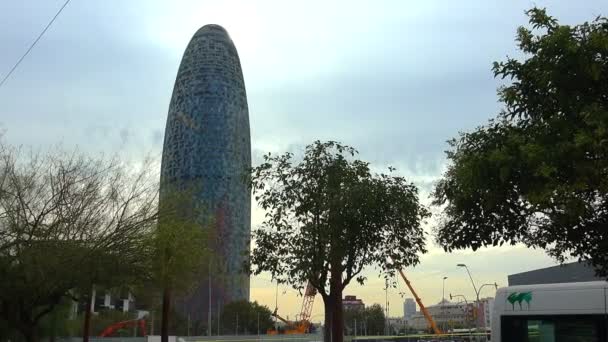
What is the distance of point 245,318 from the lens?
402 feet

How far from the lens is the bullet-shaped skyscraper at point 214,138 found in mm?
128875

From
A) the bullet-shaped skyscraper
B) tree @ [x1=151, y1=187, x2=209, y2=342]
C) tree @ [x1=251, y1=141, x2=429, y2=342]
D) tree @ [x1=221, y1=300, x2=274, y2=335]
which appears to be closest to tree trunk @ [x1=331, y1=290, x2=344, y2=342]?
tree @ [x1=251, y1=141, x2=429, y2=342]

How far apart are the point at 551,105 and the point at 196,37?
138 meters

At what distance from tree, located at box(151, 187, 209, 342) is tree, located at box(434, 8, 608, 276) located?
50.9 feet

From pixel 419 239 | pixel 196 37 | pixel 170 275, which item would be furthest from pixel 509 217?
pixel 196 37

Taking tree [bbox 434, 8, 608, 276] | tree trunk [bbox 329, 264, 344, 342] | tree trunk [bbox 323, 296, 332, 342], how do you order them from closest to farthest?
tree [bbox 434, 8, 608, 276] → tree trunk [bbox 329, 264, 344, 342] → tree trunk [bbox 323, 296, 332, 342]

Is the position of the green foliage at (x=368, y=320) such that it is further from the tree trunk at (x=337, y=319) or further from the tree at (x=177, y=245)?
the tree trunk at (x=337, y=319)

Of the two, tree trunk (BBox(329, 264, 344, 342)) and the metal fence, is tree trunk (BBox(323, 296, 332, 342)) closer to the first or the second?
tree trunk (BBox(329, 264, 344, 342))

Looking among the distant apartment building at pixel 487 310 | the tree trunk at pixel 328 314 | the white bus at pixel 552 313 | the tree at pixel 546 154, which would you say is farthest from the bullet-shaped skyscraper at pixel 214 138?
the tree at pixel 546 154

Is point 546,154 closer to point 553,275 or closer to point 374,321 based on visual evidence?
point 553,275

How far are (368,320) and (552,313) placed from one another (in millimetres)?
144441

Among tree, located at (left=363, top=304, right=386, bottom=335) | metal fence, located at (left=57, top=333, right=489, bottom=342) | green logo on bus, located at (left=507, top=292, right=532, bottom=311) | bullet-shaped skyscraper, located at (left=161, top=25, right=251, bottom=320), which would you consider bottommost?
tree, located at (left=363, top=304, right=386, bottom=335)

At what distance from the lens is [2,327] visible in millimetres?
26875

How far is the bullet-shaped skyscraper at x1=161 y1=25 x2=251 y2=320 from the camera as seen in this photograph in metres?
129
